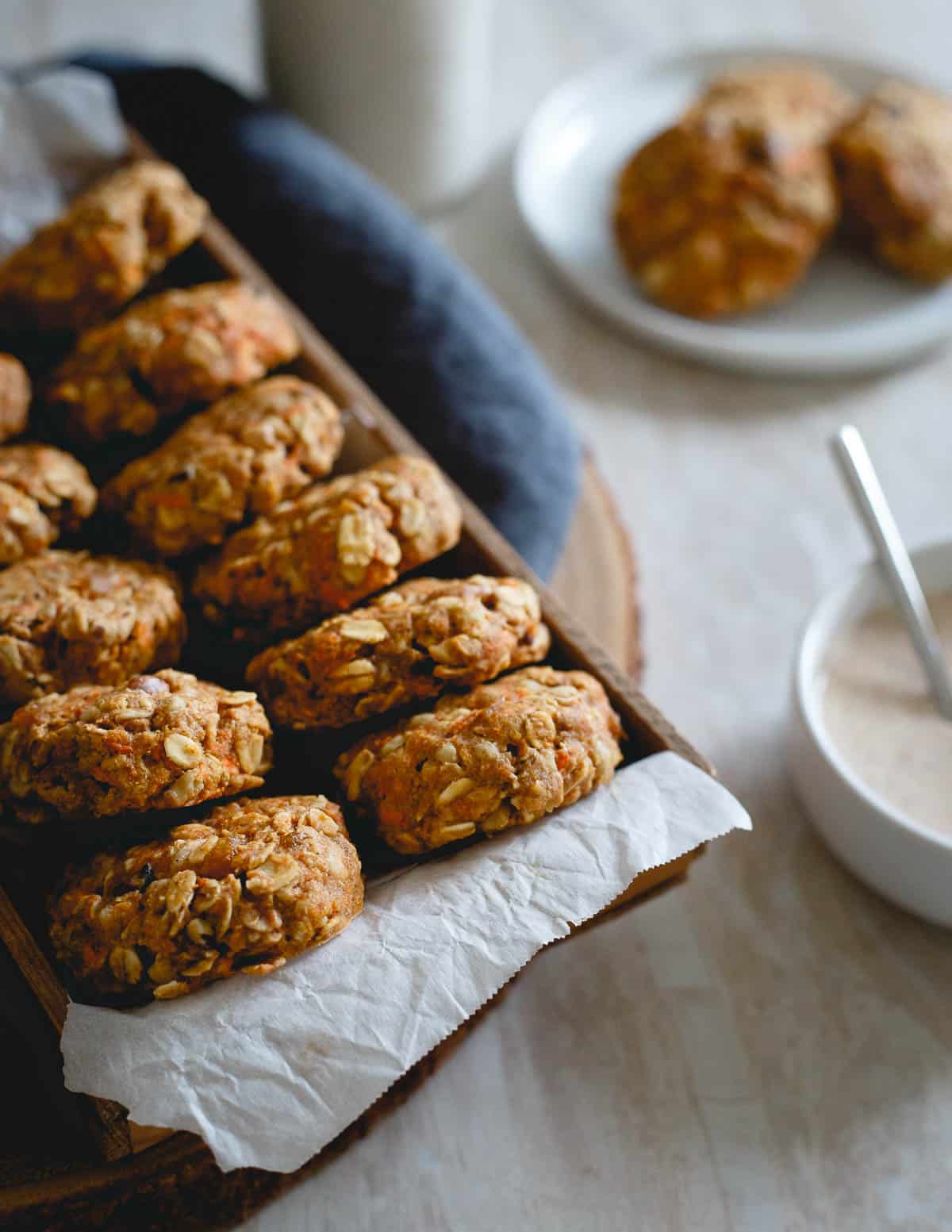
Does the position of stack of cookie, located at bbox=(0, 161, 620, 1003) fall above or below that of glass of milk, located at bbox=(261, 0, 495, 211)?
below

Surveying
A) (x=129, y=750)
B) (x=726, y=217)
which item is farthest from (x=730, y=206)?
(x=129, y=750)

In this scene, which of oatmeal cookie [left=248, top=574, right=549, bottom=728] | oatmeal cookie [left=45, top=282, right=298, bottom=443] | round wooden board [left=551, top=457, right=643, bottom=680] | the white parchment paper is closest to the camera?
the white parchment paper

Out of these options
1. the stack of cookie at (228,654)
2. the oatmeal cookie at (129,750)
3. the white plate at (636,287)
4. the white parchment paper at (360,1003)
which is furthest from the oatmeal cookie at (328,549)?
the white plate at (636,287)

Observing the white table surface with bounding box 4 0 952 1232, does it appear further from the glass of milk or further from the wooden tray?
the glass of milk

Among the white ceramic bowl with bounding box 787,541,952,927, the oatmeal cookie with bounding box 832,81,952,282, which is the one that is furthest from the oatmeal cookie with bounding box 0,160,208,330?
the oatmeal cookie with bounding box 832,81,952,282

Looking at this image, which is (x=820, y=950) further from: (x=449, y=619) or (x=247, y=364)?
(x=247, y=364)

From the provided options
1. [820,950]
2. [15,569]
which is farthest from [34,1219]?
[820,950]

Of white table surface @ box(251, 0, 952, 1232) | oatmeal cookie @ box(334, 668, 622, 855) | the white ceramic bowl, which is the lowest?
white table surface @ box(251, 0, 952, 1232)

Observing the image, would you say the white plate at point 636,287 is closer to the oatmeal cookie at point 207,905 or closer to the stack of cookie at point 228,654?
the stack of cookie at point 228,654
